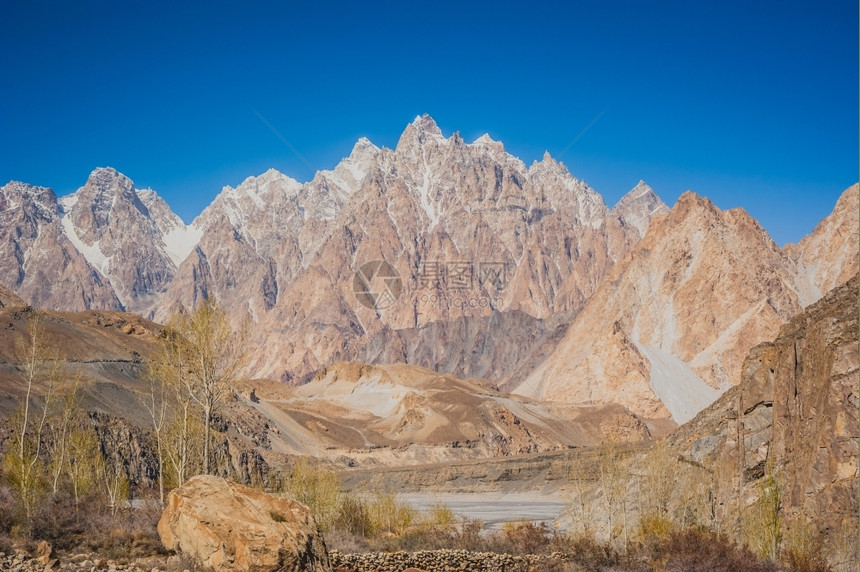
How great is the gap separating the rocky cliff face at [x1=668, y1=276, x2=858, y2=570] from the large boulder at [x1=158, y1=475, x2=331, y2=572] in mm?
16852

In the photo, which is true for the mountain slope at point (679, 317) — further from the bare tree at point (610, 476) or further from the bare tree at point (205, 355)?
the bare tree at point (205, 355)

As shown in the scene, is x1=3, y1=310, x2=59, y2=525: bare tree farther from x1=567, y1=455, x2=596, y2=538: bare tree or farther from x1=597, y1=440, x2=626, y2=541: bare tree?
x1=597, y1=440, x2=626, y2=541: bare tree

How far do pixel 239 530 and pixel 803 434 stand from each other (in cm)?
2269

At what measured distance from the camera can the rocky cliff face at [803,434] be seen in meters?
24.5

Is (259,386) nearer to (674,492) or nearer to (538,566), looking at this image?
(674,492)

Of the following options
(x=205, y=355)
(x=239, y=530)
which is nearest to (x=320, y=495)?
(x=205, y=355)

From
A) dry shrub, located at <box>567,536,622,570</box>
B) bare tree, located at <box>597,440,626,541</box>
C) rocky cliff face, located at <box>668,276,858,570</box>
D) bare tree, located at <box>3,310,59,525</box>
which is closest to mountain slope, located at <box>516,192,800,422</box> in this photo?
rocky cliff face, located at <box>668,276,858,570</box>

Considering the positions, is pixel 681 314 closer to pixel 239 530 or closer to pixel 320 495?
pixel 320 495

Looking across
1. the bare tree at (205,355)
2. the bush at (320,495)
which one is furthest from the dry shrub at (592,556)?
the bare tree at (205,355)

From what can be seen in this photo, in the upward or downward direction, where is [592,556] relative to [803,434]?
downward

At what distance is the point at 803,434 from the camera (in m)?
28.7

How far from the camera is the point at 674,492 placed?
131 feet

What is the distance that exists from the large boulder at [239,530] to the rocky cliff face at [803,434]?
16.9 meters

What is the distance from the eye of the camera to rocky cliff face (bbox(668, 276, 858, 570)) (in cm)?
2455
